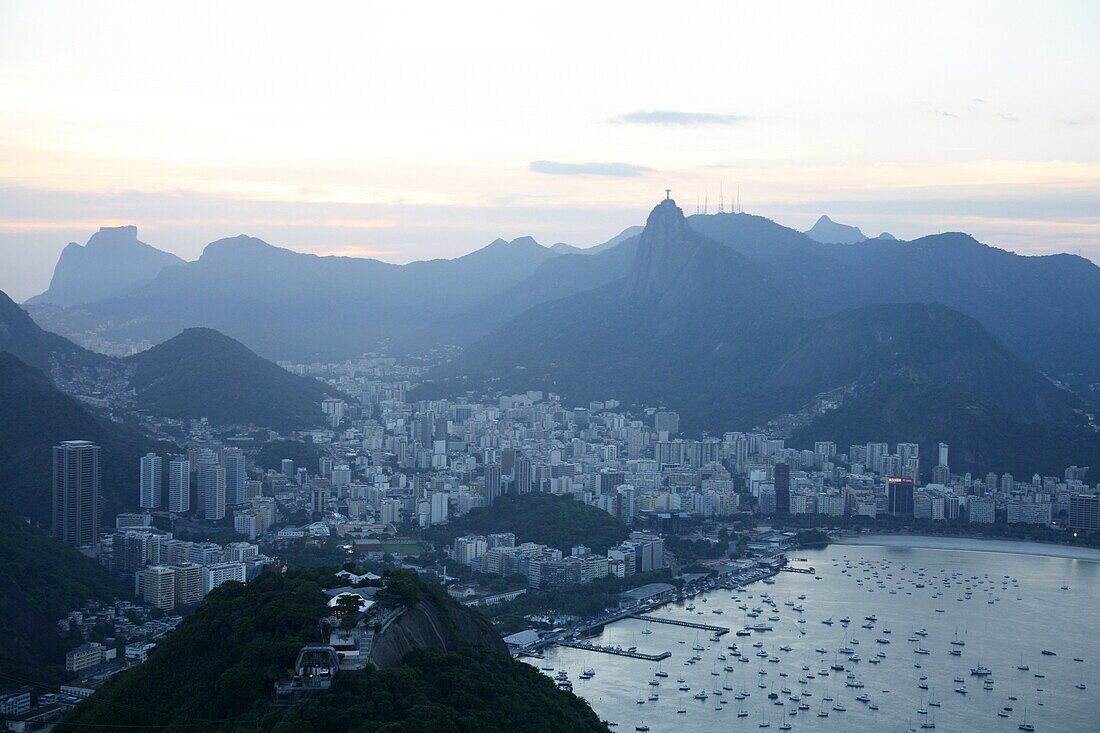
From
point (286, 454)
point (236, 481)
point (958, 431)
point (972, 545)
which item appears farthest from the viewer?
point (958, 431)

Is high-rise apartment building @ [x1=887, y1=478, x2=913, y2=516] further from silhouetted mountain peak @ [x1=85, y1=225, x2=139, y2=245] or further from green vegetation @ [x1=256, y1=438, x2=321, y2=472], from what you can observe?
silhouetted mountain peak @ [x1=85, y1=225, x2=139, y2=245]

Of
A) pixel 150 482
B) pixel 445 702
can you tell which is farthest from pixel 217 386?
pixel 445 702

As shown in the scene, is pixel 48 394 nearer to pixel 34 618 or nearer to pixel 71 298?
pixel 34 618

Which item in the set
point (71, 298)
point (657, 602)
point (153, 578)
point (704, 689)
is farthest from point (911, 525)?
point (71, 298)

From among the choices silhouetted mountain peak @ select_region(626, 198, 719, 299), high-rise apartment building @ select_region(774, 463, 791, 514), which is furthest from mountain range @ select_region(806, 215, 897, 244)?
high-rise apartment building @ select_region(774, 463, 791, 514)

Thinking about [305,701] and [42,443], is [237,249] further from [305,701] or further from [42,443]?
[305,701]
